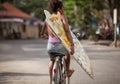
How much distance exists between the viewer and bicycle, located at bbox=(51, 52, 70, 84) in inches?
384

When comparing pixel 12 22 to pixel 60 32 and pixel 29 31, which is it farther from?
pixel 60 32

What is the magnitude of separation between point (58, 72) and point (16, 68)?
628 cm

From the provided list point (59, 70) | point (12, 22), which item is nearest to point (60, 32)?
point (59, 70)

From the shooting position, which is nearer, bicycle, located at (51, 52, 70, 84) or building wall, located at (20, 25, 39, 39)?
bicycle, located at (51, 52, 70, 84)

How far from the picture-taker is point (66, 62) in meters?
9.99

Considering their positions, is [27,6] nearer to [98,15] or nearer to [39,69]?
[98,15]

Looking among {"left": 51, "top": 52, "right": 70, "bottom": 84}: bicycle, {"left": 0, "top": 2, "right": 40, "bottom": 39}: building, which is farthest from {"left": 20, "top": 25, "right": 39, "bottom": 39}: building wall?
{"left": 51, "top": 52, "right": 70, "bottom": 84}: bicycle

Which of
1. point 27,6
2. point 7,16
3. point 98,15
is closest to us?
point 98,15

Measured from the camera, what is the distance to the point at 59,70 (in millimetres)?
9828

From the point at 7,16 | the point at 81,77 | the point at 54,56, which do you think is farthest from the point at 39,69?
the point at 7,16

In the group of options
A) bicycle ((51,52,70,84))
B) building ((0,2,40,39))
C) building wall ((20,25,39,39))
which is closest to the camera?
bicycle ((51,52,70,84))

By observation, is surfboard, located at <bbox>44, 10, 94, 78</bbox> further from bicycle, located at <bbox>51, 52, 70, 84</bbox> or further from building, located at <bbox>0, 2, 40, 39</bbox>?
building, located at <bbox>0, 2, 40, 39</bbox>

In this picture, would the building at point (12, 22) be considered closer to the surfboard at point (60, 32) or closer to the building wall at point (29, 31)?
the building wall at point (29, 31)

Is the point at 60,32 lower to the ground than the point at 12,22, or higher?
higher
